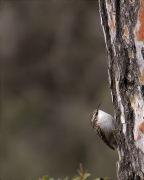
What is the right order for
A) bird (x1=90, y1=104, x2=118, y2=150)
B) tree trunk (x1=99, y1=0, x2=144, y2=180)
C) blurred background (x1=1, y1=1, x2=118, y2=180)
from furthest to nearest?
blurred background (x1=1, y1=1, x2=118, y2=180) < bird (x1=90, y1=104, x2=118, y2=150) < tree trunk (x1=99, y1=0, x2=144, y2=180)

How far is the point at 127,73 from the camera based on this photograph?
1.86 metres

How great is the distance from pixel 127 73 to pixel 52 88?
5554mm

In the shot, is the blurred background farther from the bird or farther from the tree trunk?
the tree trunk

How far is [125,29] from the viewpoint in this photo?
1.83 metres

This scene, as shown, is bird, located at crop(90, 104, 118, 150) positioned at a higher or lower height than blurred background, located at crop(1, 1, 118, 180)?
lower

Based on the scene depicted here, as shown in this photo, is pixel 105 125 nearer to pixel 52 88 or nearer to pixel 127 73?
pixel 127 73

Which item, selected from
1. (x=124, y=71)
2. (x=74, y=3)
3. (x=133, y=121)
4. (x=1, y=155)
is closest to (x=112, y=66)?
(x=124, y=71)

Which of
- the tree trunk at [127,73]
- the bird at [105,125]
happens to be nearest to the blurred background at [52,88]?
the bird at [105,125]

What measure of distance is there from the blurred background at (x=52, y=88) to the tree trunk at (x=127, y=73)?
4.72 m

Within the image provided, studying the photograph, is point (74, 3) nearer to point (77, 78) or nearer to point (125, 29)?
point (77, 78)

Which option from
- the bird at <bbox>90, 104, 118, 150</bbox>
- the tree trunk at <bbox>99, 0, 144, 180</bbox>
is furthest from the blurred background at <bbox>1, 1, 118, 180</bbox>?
the tree trunk at <bbox>99, 0, 144, 180</bbox>

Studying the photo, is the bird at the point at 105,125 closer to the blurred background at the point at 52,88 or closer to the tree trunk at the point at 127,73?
the tree trunk at the point at 127,73

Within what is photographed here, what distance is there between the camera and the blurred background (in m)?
6.80

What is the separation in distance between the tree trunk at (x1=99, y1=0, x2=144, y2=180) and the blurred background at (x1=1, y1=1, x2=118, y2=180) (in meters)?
4.72
